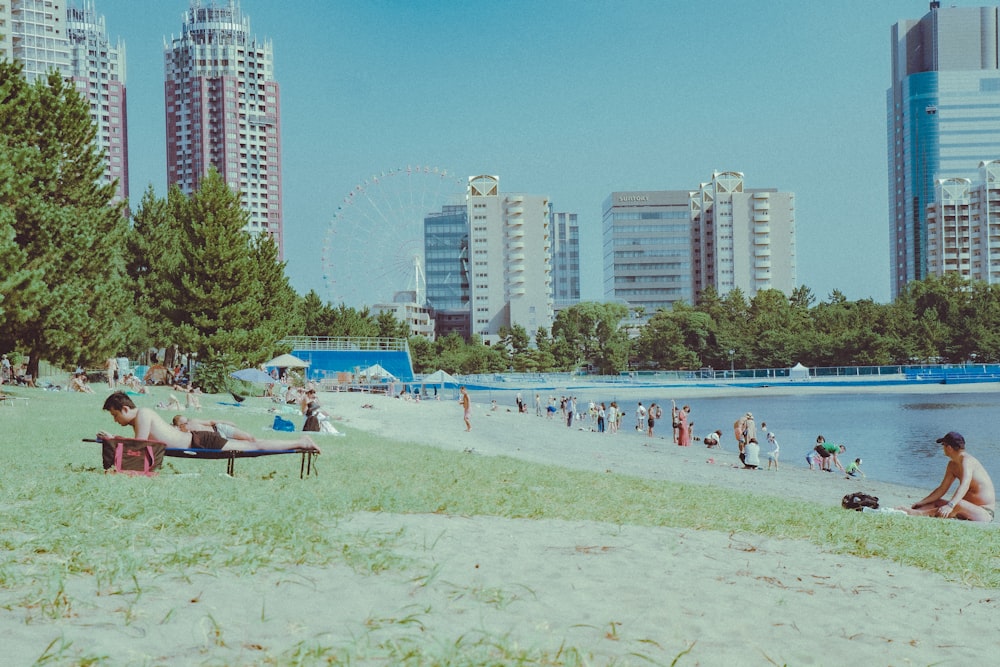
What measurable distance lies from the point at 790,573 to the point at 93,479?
615 centimetres

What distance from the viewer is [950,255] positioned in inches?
7485

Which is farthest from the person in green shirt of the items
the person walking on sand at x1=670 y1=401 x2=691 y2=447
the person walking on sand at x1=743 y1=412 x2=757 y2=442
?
the person walking on sand at x1=670 y1=401 x2=691 y2=447

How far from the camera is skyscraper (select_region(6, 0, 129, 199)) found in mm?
148625

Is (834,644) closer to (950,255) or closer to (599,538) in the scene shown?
(599,538)

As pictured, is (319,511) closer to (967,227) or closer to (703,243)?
(703,243)

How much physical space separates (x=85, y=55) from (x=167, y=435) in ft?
603

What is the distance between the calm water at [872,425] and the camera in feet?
102

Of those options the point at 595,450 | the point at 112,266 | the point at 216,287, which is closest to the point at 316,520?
the point at 595,450

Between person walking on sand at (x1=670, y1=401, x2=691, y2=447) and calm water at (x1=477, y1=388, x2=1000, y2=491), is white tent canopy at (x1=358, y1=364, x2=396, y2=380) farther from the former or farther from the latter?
person walking on sand at (x1=670, y1=401, x2=691, y2=447)

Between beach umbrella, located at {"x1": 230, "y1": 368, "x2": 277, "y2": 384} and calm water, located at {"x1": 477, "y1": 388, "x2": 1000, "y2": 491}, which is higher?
beach umbrella, located at {"x1": 230, "y1": 368, "x2": 277, "y2": 384}

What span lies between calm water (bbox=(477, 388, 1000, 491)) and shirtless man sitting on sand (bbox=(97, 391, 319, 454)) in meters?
18.0

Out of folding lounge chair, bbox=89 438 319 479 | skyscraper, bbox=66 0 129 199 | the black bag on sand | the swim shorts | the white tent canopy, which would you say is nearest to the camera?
folding lounge chair, bbox=89 438 319 479

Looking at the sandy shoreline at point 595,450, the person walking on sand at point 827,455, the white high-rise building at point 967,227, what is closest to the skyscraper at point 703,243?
the white high-rise building at point 967,227

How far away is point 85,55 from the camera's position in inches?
6777
